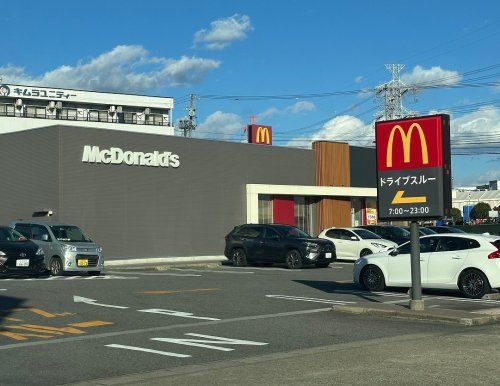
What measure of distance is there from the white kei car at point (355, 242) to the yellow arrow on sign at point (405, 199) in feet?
50.9

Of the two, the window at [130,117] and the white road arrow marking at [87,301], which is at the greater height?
A: the window at [130,117]

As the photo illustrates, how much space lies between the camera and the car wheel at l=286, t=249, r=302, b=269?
27170mm

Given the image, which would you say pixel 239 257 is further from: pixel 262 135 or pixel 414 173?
pixel 262 135

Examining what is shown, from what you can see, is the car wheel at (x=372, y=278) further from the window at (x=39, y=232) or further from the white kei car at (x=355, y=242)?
the white kei car at (x=355, y=242)

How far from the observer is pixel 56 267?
22.8 metres

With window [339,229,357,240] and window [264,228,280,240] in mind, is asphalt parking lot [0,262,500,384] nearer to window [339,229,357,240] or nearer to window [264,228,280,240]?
window [264,228,280,240]

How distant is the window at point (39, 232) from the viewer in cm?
2330

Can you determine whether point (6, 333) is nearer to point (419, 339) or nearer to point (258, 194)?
point (419, 339)

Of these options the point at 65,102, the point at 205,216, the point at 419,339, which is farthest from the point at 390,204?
the point at 65,102

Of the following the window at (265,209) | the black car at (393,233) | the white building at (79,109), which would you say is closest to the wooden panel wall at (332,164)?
the window at (265,209)

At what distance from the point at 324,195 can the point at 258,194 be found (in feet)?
15.3

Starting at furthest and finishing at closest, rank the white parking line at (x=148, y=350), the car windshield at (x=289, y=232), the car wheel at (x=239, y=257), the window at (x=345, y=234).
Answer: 1. the window at (x=345, y=234)
2. the car wheel at (x=239, y=257)
3. the car windshield at (x=289, y=232)
4. the white parking line at (x=148, y=350)

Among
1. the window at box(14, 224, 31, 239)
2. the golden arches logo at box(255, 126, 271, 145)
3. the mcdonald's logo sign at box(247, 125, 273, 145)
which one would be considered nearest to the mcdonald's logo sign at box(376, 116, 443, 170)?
the window at box(14, 224, 31, 239)

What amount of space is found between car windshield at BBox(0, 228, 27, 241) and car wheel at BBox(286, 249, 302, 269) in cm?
980
